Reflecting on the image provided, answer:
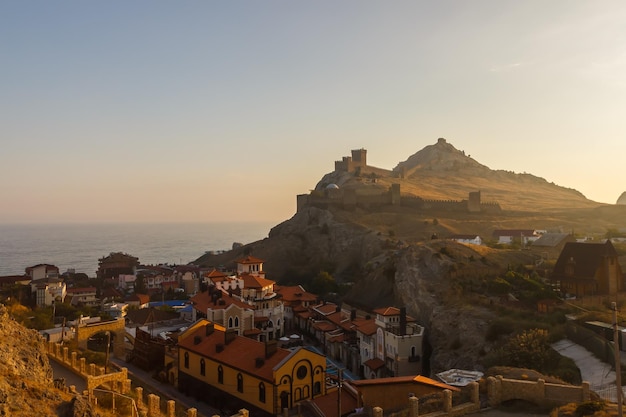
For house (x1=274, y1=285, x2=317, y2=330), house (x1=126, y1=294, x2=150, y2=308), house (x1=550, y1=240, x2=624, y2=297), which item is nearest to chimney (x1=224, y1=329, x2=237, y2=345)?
house (x1=274, y1=285, x2=317, y2=330)

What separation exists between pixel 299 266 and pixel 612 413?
65398mm

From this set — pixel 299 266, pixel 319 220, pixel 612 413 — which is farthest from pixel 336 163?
pixel 612 413

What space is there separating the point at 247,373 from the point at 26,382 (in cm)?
1875

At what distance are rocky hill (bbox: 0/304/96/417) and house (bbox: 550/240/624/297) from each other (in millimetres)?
36607

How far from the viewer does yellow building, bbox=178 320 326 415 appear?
2680 centimetres

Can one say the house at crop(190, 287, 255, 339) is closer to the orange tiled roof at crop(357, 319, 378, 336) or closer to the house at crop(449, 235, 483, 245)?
the orange tiled roof at crop(357, 319, 378, 336)

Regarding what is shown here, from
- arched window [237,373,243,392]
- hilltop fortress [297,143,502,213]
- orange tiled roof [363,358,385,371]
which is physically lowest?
orange tiled roof [363,358,385,371]

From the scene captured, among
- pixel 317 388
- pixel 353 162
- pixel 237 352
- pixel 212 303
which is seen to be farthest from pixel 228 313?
pixel 353 162

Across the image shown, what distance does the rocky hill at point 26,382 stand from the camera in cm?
889

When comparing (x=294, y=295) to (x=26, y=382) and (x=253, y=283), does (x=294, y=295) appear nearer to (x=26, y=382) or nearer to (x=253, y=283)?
(x=253, y=283)

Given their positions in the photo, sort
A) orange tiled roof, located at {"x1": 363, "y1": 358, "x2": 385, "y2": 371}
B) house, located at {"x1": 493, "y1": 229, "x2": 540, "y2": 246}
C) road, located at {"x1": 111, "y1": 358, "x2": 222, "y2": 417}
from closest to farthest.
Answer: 1. road, located at {"x1": 111, "y1": 358, "x2": 222, "y2": 417}
2. orange tiled roof, located at {"x1": 363, "y1": 358, "x2": 385, "y2": 371}
3. house, located at {"x1": 493, "y1": 229, "x2": 540, "y2": 246}

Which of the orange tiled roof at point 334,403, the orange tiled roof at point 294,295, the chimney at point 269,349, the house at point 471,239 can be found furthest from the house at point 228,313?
the house at point 471,239

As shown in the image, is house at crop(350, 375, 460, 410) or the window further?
the window

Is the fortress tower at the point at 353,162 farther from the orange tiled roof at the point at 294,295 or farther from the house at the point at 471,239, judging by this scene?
the orange tiled roof at the point at 294,295
